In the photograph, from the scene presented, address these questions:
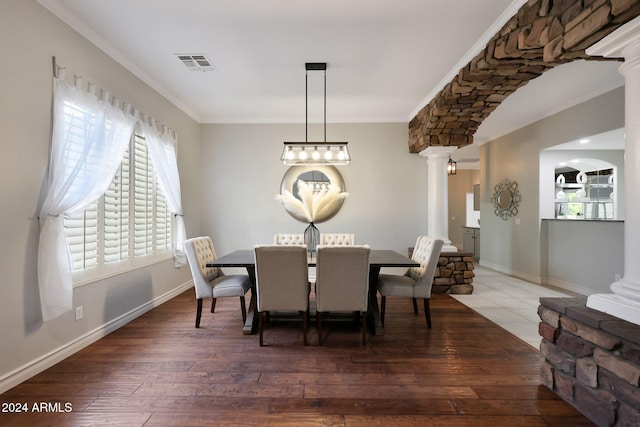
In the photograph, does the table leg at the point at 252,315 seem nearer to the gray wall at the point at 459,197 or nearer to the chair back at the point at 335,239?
the chair back at the point at 335,239

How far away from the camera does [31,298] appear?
7.18ft

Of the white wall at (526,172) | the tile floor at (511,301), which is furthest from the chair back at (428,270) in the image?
the white wall at (526,172)

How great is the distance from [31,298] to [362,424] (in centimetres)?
246

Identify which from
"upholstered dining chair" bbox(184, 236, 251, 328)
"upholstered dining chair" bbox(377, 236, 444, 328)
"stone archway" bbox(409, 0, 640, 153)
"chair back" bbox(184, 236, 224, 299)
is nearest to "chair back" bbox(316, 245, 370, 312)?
"upholstered dining chair" bbox(377, 236, 444, 328)

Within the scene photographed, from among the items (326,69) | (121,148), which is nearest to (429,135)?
(326,69)

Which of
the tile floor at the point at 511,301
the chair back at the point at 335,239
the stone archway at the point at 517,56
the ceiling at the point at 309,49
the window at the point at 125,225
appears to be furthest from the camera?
the chair back at the point at 335,239

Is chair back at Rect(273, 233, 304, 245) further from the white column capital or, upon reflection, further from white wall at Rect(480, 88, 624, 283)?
white wall at Rect(480, 88, 624, 283)

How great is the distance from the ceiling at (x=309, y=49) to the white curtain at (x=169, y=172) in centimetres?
66

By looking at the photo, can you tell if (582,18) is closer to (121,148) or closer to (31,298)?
(121,148)

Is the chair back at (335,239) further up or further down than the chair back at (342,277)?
further up

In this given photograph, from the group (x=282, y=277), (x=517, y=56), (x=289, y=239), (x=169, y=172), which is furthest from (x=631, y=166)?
(x=169, y=172)

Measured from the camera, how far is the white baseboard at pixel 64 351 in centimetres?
206

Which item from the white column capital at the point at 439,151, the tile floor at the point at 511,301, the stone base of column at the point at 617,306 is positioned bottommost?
the tile floor at the point at 511,301

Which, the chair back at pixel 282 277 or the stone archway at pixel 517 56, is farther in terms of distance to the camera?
the chair back at pixel 282 277
